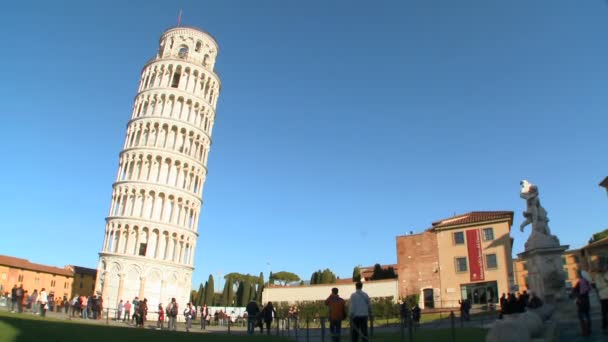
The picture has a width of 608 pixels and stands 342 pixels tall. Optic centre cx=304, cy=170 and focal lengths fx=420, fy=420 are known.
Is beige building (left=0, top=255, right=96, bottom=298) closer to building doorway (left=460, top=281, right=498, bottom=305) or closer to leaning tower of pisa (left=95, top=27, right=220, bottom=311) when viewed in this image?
leaning tower of pisa (left=95, top=27, right=220, bottom=311)

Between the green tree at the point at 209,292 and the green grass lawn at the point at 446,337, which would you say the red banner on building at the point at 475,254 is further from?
the green tree at the point at 209,292

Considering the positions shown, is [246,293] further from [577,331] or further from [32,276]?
[577,331]

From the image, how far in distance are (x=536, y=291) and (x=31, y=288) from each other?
7903 cm

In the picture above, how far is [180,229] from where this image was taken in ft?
171

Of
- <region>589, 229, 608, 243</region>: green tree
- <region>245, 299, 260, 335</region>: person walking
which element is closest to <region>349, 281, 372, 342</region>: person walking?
<region>245, 299, 260, 335</region>: person walking

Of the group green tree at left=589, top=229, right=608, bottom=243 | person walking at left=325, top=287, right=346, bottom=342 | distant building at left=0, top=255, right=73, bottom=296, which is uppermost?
green tree at left=589, top=229, right=608, bottom=243

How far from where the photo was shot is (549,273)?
15.7m

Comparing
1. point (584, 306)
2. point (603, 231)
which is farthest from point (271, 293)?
point (603, 231)

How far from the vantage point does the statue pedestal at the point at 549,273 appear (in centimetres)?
1552

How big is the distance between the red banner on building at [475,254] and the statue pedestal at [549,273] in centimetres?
2802

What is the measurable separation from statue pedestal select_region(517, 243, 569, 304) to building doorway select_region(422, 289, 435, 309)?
30.1m

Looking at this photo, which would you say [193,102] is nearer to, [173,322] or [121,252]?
[121,252]

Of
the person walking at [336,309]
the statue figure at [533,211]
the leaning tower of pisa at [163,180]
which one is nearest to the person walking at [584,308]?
the person walking at [336,309]

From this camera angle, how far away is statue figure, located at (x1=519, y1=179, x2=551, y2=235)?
16797mm
